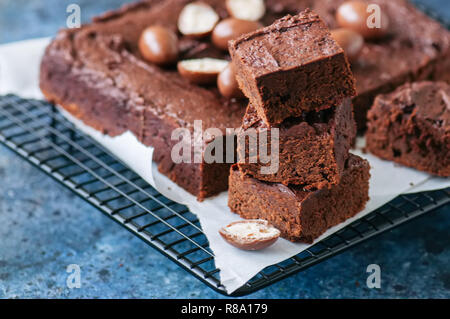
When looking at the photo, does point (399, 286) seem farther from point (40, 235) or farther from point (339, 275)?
point (40, 235)

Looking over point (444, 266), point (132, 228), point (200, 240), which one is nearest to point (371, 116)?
point (444, 266)

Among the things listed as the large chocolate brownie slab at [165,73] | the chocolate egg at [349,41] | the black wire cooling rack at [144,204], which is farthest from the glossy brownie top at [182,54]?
the black wire cooling rack at [144,204]

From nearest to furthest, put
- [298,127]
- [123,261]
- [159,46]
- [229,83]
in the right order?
[298,127]
[123,261]
[229,83]
[159,46]

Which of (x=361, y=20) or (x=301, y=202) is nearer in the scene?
(x=301, y=202)

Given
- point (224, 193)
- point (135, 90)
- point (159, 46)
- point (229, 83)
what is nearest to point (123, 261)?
point (224, 193)

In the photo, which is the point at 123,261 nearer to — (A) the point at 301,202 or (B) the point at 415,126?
(A) the point at 301,202
